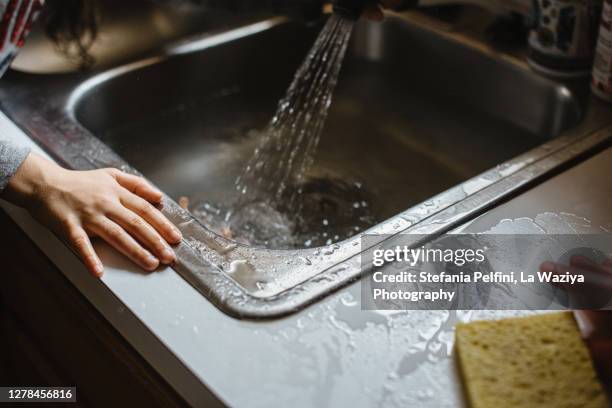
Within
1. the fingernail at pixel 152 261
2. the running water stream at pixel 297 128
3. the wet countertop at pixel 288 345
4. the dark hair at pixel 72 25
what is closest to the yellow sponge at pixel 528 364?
the wet countertop at pixel 288 345

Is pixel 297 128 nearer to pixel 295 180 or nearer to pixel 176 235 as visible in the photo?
pixel 295 180

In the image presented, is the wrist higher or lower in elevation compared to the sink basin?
higher

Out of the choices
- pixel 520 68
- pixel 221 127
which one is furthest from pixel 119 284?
pixel 520 68

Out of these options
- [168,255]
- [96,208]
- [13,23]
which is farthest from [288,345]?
[13,23]

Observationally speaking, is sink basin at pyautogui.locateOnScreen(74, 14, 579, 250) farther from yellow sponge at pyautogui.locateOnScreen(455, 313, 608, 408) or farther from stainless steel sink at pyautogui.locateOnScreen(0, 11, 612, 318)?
yellow sponge at pyautogui.locateOnScreen(455, 313, 608, 408)

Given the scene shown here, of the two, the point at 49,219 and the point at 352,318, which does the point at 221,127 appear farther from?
the point at 352,318

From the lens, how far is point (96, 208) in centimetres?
81

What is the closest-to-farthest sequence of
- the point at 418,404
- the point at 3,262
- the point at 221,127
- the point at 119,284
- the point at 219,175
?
the point at 418,404 < the point at 119,284 < the point at 3,262 < the point at 219,175 < the point at 221,127

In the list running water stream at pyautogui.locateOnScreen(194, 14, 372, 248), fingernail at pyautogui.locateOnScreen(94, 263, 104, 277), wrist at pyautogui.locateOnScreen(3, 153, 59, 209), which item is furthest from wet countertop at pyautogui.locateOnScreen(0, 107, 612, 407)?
running water stream at pyautogui.locateOnScreen(194, 14, 372, 248)

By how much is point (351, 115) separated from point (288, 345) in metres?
0.76

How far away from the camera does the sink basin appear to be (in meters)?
1.15

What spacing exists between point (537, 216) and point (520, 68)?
1.32ft

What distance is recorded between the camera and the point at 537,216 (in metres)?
0.80

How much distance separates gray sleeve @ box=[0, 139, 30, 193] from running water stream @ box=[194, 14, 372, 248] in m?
0.30
